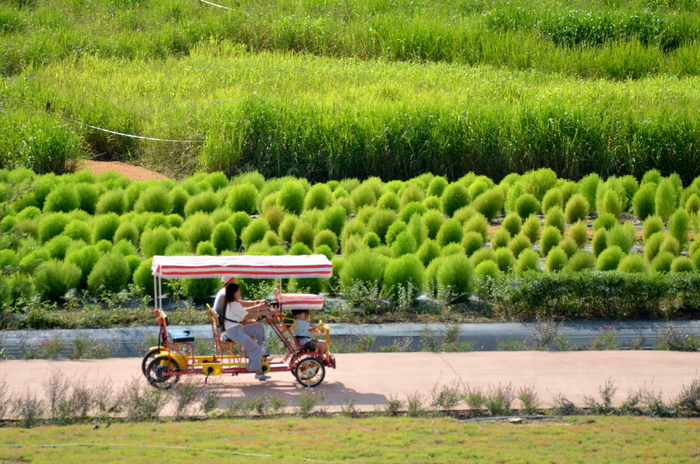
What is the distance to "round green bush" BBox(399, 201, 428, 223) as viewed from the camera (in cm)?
1306

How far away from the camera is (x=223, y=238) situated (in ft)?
38.8

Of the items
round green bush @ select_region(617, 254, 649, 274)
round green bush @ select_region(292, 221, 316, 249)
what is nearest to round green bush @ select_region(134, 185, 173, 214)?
round green bush @ select_region(292, 221, 316, 249)

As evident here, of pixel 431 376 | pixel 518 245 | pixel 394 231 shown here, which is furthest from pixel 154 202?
pixel 431 376

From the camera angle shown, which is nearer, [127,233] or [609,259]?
[609,259]

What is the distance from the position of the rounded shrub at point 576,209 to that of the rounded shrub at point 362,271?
4.94 metres

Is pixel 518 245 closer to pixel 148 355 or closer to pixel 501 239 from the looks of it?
pixel 501 239

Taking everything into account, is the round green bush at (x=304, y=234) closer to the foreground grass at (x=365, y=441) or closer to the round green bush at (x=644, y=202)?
the round green bush at (x=644, y=202)

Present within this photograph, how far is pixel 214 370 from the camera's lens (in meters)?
7.39

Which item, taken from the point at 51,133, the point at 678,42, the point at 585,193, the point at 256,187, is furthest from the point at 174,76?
the point at 678,42

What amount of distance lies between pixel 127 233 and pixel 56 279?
2.15 m

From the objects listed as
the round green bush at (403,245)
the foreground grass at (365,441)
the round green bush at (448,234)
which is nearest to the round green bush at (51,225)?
the round green bush at (403,245)

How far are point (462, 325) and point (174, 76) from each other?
58.9ft

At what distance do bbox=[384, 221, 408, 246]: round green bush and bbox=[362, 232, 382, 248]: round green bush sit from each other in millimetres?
214

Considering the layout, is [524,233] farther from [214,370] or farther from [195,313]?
[214,370]
